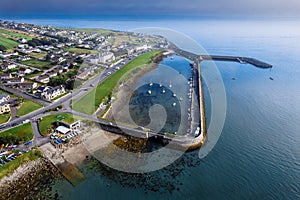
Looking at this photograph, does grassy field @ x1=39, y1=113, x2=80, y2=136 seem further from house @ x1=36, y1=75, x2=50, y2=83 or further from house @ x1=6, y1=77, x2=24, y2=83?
house @ x1=6, y1=77, x2=24, y2=83

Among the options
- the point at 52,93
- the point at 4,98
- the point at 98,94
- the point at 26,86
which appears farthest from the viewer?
the point at 26,86

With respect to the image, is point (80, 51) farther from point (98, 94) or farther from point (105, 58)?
point (98, 94)

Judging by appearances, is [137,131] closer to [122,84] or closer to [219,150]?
[219,150]

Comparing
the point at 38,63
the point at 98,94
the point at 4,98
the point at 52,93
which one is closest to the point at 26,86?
the point at 4,98

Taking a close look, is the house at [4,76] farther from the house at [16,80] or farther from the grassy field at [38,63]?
the grassy field at [38,63]

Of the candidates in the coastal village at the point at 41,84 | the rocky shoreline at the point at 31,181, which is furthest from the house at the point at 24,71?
the rocky shoreline at the point at 31,181

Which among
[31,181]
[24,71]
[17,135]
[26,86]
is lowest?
[31,181]
